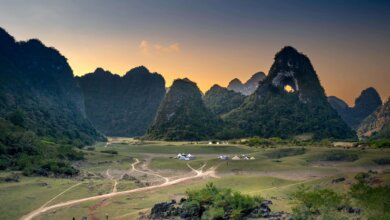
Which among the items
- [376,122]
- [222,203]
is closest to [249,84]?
[376,122]

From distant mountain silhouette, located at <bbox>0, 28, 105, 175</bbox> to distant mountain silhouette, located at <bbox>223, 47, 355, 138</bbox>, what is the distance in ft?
138

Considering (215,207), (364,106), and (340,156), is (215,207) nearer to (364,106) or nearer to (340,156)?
(340,156)

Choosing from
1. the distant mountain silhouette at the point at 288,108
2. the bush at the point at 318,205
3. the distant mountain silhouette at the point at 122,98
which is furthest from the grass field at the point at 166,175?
the distant mountain silhouette at the point at 122,98

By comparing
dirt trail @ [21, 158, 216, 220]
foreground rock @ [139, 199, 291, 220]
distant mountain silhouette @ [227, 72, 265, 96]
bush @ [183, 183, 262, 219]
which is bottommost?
dirt trail @ [21, 158, 216, 220]

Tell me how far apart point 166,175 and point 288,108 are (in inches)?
2822

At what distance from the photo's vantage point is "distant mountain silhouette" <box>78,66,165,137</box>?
164 metres

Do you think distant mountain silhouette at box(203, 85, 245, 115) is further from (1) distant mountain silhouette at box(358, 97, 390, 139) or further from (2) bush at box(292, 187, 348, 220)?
(2) bush at box(292, 187, 348, 220)

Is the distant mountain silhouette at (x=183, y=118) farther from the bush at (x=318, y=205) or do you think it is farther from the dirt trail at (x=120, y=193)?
the bush at (x=318, y=205)

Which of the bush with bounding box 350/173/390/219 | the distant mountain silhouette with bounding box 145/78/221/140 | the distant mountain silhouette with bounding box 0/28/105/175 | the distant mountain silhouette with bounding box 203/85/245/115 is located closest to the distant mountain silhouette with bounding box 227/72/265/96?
the distant mountain silhouette with bounding box 203/85/245/115

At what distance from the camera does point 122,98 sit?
180 m

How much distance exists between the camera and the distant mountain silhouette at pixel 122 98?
6471 inches

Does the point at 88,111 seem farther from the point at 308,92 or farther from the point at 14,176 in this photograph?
the point at 14,176

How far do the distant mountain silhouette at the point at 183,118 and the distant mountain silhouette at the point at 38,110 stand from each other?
19.1 m

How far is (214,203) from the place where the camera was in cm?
2211
